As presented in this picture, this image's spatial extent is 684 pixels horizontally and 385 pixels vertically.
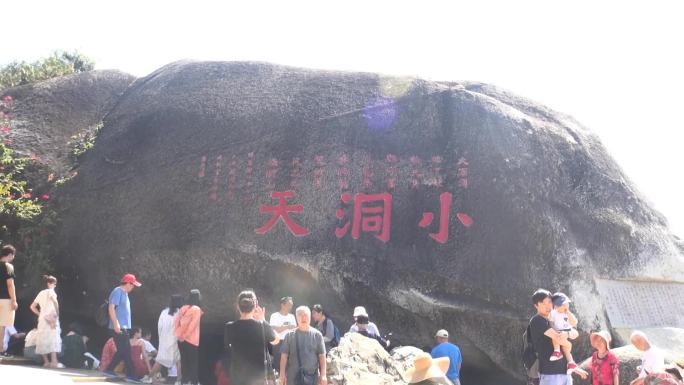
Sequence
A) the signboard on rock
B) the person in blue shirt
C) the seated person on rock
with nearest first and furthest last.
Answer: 1. the person in blue shirt
2. the signboard on rock
3. the seated person on rock

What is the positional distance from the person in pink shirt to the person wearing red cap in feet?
2.82

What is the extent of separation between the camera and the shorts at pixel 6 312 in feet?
29.8

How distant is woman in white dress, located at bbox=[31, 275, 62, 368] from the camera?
1010 cm

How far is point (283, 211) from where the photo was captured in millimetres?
12555

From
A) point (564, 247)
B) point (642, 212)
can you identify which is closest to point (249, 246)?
point (564, 247)

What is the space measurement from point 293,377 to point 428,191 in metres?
5.23

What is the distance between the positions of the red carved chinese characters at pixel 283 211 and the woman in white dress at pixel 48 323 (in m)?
3.61

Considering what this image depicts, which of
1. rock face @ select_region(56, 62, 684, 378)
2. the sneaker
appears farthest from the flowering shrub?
the sneaker

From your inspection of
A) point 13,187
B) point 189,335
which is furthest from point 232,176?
point 13,187

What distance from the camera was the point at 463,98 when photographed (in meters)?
12.1

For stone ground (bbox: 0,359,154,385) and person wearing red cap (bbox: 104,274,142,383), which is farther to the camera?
person wearing red cap (bbox: 104,274,142,383)

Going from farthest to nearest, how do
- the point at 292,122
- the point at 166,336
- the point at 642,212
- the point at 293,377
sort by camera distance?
the point at 292,122, the point at 642,212, the point at 166,336, the point at 293,377

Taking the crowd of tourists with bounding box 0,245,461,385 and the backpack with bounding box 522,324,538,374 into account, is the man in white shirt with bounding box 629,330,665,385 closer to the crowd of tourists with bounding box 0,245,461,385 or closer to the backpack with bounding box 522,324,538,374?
the backpack with bounding box 522,324,538,374

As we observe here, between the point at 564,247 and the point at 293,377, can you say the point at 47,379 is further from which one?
the point at 564,247
